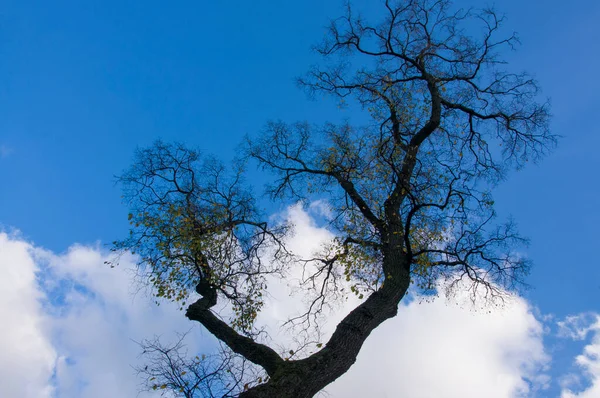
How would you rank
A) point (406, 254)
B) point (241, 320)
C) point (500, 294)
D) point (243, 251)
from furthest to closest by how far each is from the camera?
1. point (243, 251)
2. point (241, 320)
3. point (500, 294)
4. point (406, 254)

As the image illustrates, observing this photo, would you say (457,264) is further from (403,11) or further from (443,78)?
(403,11)

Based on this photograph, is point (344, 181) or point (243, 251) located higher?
point (243, 251)

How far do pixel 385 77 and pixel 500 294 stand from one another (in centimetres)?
662

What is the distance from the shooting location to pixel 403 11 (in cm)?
1206

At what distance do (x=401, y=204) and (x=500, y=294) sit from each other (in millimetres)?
3085

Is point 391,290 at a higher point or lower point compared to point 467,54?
lower

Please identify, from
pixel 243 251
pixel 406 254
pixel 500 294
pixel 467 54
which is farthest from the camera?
pixel 467 54

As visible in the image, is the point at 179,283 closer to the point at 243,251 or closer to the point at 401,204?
the point at 243,251

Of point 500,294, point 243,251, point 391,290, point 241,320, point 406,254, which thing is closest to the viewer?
point 391,290

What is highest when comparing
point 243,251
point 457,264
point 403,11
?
point 403,11

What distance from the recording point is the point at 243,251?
37.4ft

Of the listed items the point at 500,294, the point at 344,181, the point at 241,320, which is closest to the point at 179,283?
the point at 241,320

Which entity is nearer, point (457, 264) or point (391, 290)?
point (391, 290)

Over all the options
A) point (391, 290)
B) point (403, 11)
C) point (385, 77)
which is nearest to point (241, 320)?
point (391, 290)
